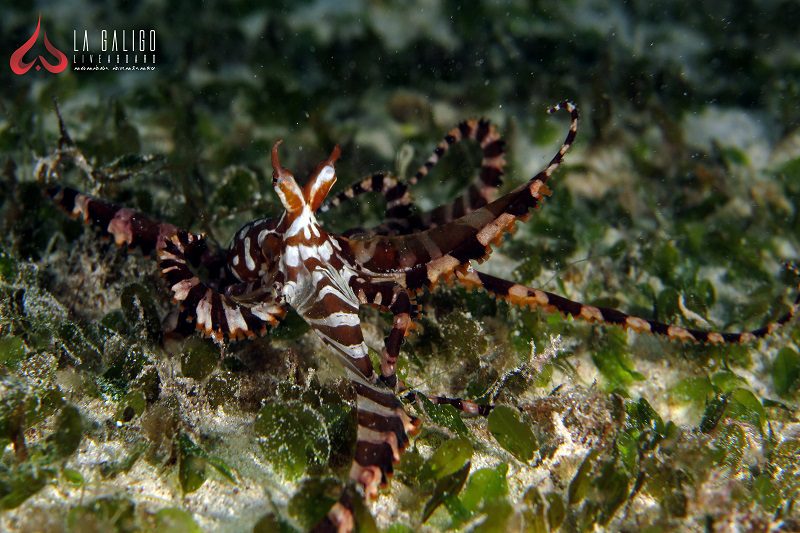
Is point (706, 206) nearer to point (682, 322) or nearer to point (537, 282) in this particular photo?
point (682, 322)

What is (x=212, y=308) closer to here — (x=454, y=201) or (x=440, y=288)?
(x=440, y=288)

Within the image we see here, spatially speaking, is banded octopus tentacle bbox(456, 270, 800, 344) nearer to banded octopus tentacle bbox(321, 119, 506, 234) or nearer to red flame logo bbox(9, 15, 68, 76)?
banded octopus tentacle bbox(321, 119, 506, 234)

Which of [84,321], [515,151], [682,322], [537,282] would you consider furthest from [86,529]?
[515,151]

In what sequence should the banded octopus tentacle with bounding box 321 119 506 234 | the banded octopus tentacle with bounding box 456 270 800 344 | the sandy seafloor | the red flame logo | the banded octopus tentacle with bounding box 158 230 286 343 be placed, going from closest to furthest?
the sandy seafloor → the banded octopus tentacle with bounding box 158 230 286 343 → the banded octopus tentacle with bounding box 456 270 800 344 → the banded octopus tentacle with bounding box 321 119 506 234 → the red flame logo

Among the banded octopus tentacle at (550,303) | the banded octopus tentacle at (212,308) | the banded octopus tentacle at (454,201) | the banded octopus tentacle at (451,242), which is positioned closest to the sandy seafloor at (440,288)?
the banded octopus tentacle at (212,308)

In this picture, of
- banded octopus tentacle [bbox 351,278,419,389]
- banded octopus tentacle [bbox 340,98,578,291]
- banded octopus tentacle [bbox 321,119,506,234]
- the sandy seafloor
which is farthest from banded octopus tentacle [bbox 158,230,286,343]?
banded octopus tentacle [bbox 321,119,506,234]
